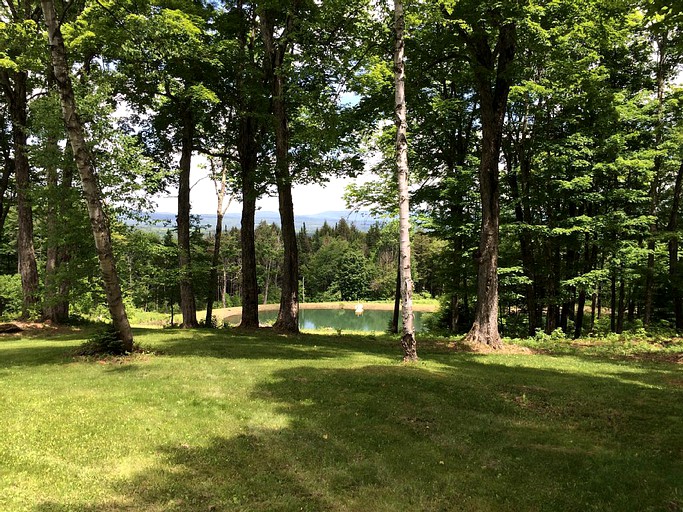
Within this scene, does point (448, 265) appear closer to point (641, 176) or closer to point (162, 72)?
point (641, 176)

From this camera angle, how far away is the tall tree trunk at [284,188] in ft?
59.4

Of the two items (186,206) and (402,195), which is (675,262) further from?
(186,206)

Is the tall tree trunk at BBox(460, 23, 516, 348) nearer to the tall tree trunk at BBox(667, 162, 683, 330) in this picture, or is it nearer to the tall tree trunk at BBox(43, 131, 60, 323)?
the tall tree trunk at BBox(667, 162, 683, 330)

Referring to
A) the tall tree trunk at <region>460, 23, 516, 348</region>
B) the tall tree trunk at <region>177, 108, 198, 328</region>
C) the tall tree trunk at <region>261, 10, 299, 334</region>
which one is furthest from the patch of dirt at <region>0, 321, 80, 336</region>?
the tall tree trunk at <region>460, 23, 516, 348</region>

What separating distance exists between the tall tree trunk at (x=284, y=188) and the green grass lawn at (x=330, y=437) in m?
7.43

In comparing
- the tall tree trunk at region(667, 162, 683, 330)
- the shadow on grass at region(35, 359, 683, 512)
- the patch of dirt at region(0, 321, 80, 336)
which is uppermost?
the tall tree trunk at region(667, 162, 683, 330)

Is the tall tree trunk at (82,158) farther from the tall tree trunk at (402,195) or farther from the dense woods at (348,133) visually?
the tall tree trunk at (402,195)

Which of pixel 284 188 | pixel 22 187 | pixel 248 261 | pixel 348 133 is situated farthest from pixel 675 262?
pixel 22 187

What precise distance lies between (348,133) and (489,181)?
5665 millimetres

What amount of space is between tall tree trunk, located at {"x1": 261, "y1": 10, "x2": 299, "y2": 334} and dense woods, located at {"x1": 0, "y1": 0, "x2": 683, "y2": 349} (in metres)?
0.09

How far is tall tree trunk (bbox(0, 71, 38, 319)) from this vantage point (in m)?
19.6

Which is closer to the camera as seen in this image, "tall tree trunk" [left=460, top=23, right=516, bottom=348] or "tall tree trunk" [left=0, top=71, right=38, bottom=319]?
"tall tree trunk" [left=460, top=23, right=516, bottom=348]

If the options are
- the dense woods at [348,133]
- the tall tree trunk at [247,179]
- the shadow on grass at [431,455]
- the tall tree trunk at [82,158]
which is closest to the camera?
the shadow on grass at [431,455]

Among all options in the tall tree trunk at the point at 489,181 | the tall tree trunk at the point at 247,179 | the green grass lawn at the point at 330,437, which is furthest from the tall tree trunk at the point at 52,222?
the tall tree trunk at the point at 489,181
